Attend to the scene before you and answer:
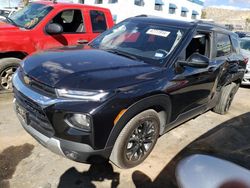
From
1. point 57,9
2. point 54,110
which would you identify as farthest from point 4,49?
point 54,110

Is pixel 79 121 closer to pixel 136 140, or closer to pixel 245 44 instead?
pixel 136 140

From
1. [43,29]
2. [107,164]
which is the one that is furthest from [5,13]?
[107,164]

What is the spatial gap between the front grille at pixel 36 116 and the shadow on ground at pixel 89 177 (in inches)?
26.0

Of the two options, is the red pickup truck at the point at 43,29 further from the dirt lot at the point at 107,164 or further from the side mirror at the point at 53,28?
the dirt lot at the point at 107,164

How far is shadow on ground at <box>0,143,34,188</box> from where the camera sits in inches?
121

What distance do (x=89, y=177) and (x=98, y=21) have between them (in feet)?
13.8

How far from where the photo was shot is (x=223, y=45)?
4.80 metres

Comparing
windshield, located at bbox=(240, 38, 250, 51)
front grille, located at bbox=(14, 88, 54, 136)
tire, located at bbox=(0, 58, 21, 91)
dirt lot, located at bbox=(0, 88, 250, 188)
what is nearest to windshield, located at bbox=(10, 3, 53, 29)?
tire, located at bbox=(0, 58, 21, 91)

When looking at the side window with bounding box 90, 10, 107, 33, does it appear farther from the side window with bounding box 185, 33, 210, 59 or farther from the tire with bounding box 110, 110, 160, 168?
the tire with bounding box 110, 110, 160, 168

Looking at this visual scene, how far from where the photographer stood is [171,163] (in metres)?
3.71

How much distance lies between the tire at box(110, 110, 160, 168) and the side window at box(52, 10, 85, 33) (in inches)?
139

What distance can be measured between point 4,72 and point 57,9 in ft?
5.63

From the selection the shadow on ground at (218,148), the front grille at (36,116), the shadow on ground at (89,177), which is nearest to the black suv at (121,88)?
the front grille at (36,116)

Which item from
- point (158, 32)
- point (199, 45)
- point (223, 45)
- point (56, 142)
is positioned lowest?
point (56, 142)
